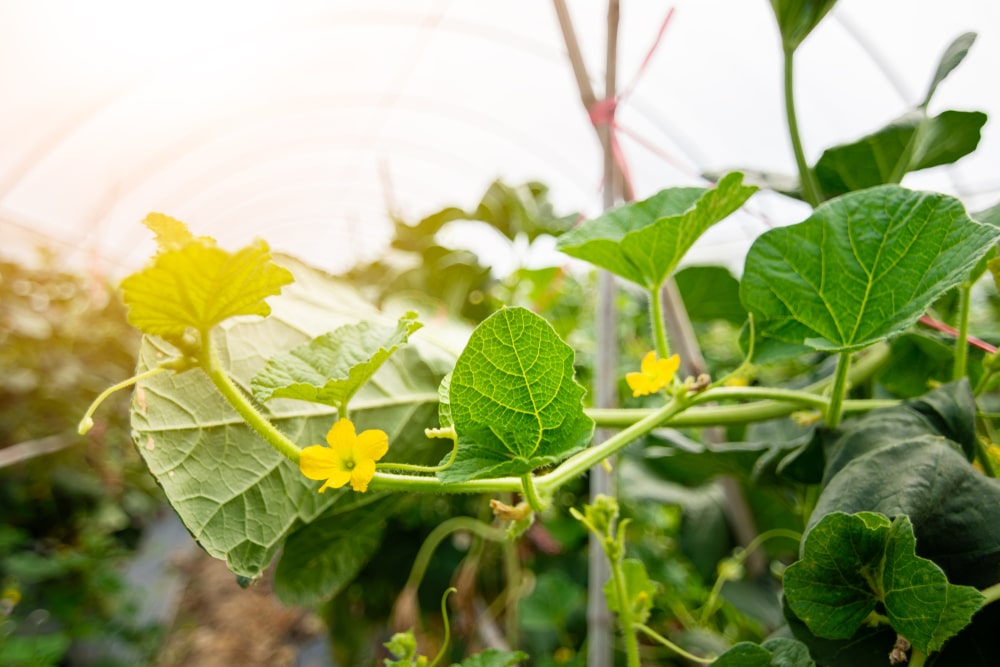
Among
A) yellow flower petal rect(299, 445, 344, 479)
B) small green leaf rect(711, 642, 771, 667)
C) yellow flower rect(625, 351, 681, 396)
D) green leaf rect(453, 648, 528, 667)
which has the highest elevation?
yellow flower petal rect(299, 445, 344, 479)

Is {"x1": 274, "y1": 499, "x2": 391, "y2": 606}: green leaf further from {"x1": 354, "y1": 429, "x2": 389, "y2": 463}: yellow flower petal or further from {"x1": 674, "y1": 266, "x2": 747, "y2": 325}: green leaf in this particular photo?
{"x1": 674, "y1": 266, "x2": 747, "y2": 325}: green leaf

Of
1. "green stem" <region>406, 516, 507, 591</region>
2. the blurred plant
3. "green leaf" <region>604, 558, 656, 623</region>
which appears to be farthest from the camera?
the blurred plant

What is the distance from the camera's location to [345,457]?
0.98ft

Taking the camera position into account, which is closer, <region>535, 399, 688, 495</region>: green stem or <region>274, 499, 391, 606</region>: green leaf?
<region>535, 399, 688, 495</region>: green stem

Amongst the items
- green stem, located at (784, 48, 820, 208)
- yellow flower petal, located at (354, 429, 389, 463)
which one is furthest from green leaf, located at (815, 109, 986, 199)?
yellow flower petal, located at (354, 429, 389, 463)

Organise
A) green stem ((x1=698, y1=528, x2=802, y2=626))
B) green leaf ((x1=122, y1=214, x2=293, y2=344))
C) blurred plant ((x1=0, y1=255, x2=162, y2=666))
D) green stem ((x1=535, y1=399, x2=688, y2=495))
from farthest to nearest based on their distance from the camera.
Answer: blurred plant ((x1=0, y1=255, x2=162, y2=666)), green stem ((x1=698, y1=528, x2=802, y2=626)), green stem ((x1=535, y1=399, x2=688, y2=495)), green leaf ((x1=122, y1=214, x2=293, y2=344))

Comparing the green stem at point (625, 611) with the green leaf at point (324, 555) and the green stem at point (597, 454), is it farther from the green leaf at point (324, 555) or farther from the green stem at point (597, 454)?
the green leaf at point (324, 555)

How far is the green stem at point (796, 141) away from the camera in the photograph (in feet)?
1.69

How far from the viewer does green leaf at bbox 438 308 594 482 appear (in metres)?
0.29

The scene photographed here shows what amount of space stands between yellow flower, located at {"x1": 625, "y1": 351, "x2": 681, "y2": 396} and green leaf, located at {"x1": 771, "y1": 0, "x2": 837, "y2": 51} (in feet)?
1.06

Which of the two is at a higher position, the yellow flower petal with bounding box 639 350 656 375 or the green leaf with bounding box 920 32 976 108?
the green leaf with bounding box 920 32 976 108

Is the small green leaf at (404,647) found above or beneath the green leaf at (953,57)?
beneath

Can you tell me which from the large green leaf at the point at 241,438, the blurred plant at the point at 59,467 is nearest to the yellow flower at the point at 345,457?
the large green leaf at the point at 241,438

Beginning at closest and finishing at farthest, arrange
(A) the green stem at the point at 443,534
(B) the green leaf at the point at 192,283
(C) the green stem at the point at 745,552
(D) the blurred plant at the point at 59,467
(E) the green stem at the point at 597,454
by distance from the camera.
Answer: (B) the green leaf at the point at 192,283 < (E) the green stem at the point at 597,454 < (C) the green stem at the point at 745,552 < (A) the green stem at the point at 443,534 < (D) the blurred plant at the point at 59,467
